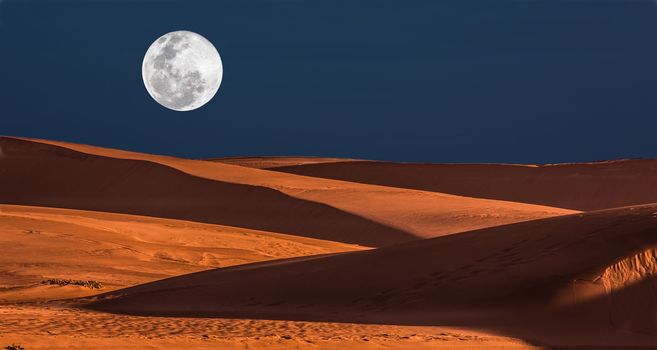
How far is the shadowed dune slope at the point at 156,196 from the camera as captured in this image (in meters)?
32.0

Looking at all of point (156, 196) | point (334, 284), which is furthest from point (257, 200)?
point (334, 284)

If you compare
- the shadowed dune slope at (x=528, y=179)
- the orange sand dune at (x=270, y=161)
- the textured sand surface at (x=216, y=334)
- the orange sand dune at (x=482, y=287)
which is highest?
the orange sand dune at (x=270, y=161)

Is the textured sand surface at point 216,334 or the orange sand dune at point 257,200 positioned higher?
the orange sand dune at point 257,200

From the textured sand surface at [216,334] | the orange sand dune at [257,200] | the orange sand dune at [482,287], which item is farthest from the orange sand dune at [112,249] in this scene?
the textured sand surface at [216,334]

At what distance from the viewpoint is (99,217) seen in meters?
28.9

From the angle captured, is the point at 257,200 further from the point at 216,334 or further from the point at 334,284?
the point at 216,334

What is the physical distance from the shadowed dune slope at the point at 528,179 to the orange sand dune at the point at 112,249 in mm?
25411

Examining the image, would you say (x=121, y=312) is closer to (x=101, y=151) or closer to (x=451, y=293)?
(x=451, y=293)

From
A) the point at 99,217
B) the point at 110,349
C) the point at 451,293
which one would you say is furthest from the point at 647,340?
the point at 99,217

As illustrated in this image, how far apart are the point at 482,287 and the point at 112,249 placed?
10.5m

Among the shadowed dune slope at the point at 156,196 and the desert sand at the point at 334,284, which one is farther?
the shadowed dune slope at the point at 156,196

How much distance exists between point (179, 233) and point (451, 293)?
1351 cm

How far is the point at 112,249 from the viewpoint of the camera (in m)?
22.0

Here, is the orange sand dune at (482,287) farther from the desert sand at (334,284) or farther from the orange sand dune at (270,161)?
the orange sand dune at (270,161)
